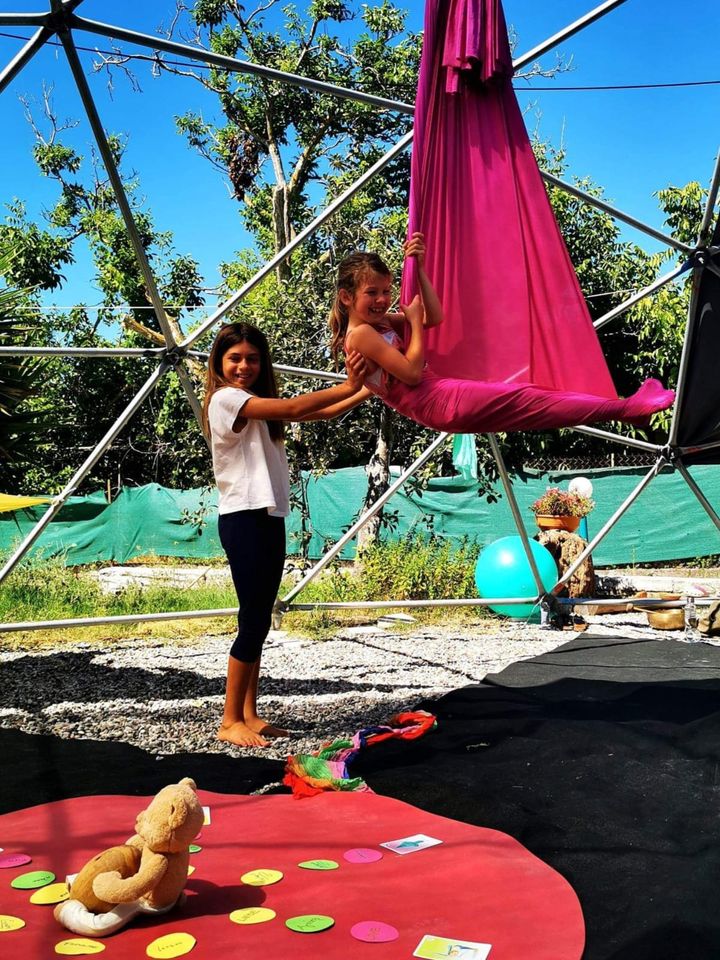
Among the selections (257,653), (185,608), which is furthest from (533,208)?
(185,608)

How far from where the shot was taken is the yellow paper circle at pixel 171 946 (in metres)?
2.05

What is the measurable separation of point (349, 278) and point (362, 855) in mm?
1963

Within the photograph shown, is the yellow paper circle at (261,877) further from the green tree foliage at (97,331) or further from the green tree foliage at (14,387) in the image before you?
the green tree foliage at (97,331)

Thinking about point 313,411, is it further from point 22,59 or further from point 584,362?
point 22,59

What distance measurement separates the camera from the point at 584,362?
11.2 ft

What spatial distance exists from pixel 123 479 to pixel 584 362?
45.3ft

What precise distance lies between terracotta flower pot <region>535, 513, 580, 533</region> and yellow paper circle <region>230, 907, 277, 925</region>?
807 cm

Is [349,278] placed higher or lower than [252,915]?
higher

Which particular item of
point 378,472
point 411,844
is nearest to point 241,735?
point 411,844

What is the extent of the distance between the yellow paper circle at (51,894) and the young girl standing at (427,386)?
179 cm

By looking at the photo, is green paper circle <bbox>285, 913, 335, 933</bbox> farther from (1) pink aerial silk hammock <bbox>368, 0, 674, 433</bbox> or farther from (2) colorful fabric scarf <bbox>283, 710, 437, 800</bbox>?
(1) pink aerial silk hammock <bbox>368, 0, 674, 433</bbox>

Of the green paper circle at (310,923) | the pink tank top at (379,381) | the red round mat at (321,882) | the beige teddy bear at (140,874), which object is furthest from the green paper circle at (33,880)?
the pink tank top at (379,381)

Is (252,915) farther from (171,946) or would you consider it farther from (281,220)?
(281,220)

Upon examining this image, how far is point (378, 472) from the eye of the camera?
32.4 feet
